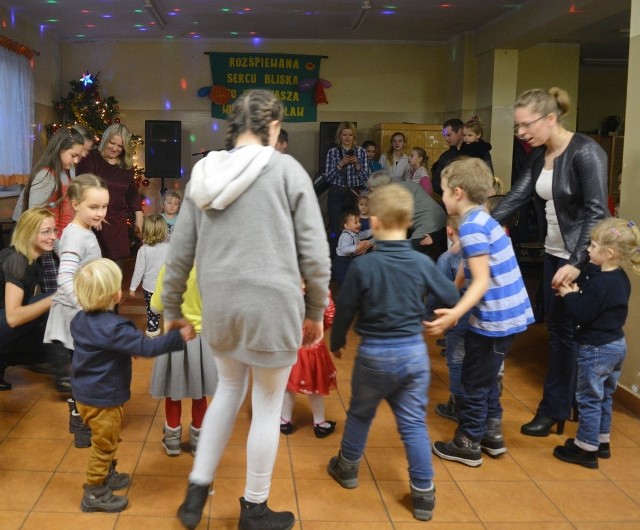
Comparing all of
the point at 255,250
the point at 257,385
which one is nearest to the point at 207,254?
the point at 255,250

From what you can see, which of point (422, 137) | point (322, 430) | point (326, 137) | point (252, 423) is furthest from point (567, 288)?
point (326, 137)

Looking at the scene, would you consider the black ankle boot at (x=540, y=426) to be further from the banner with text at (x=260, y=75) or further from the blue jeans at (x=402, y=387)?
the banner with text at (x=260, y=75)

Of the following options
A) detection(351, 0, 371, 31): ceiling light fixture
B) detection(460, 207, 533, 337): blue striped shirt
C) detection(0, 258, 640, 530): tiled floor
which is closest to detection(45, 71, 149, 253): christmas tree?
detection(351, 0, 371, 31): ceiling light fixture

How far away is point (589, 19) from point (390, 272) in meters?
4.87

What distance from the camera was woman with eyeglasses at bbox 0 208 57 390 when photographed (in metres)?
3.13

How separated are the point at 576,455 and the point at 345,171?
5.22m

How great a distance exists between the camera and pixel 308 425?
3436mm

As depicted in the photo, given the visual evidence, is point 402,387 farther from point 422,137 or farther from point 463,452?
point 422,137

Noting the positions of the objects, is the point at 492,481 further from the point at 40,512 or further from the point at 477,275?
the point at 40,512

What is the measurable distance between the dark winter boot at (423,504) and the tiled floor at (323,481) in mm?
36

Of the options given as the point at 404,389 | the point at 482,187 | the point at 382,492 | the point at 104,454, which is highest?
the point at 482,187

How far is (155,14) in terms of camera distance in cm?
756

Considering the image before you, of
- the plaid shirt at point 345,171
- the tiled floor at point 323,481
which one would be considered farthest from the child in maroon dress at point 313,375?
the plaid shirt at point 345,171

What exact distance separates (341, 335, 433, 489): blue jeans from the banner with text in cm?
745
